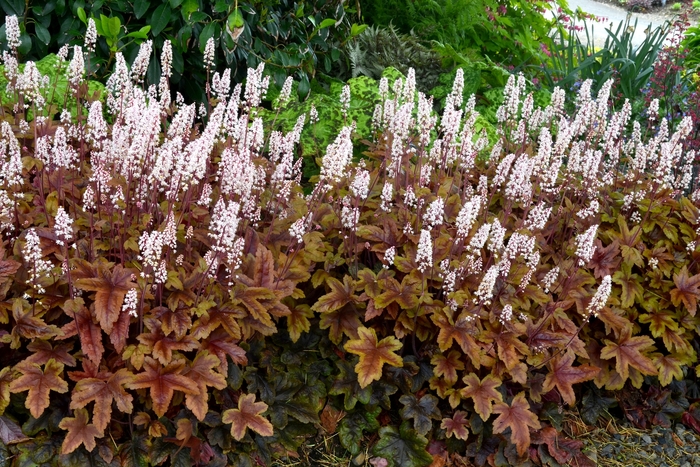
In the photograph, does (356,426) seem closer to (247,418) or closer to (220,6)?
(247,418)

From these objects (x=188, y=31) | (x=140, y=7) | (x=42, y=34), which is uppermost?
(x=140, y=7)

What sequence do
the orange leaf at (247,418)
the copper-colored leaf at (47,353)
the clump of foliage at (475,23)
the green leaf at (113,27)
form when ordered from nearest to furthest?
→ the copper-colored leaf at (47,353) < the orange leaf at (247,418) < the green leaf at (113,27) < the clump of foliage at (475,23)

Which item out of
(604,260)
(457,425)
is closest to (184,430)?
(457,425)

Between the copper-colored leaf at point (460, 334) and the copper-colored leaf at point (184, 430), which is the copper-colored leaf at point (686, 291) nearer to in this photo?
the copper-colored leaf at point (460, 334)

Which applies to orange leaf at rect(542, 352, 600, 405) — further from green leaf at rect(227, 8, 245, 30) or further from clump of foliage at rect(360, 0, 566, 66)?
clump of foliage at rect(360, 0, 566, 66)

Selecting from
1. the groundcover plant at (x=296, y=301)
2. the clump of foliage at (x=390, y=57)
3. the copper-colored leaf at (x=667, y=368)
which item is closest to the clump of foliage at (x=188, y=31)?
the clump of foliage at (x=390, y=57)

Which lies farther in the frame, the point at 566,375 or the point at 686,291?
the point at 686,291

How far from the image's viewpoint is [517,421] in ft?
9.78

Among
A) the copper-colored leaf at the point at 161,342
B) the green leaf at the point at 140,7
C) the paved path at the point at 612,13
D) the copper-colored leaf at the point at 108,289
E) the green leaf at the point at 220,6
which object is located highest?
the green leaf at the point at 220,6

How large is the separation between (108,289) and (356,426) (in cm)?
128

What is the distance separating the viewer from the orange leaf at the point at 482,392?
2973 mm

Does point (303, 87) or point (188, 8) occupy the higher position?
point (188, 8)

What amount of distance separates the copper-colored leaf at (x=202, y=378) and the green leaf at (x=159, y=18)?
278 cm

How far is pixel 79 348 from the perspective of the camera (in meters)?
2.83
